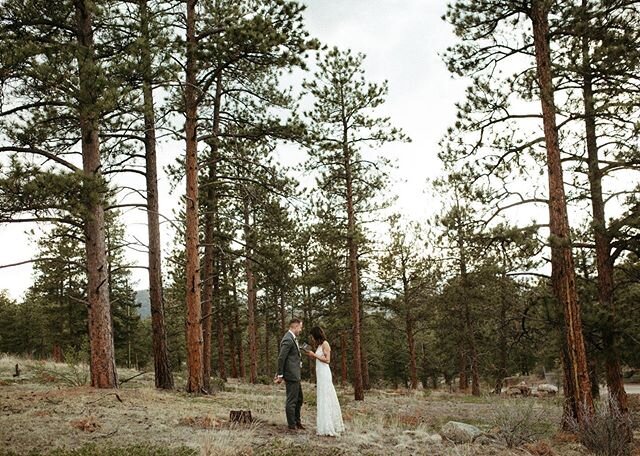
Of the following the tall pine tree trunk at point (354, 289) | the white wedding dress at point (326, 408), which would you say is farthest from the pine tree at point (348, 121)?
the white wedding dress at point (326, 408)

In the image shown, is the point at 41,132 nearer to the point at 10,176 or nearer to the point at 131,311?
the point at 10,176

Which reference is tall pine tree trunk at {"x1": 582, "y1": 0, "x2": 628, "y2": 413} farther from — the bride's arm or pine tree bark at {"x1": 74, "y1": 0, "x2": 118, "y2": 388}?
pine tree bark at {"x1": 74, "y1": 0, "x2": 118, "y2": 388}

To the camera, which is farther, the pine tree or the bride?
the pine tree

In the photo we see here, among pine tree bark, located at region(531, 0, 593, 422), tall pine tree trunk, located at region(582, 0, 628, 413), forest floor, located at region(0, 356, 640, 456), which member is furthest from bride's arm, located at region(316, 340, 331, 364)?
tall pine tree trunk, located at region(582, 0, 628, 413)

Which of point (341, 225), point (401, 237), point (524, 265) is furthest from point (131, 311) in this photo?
point (524, 265)

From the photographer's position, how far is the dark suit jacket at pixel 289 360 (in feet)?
29.6

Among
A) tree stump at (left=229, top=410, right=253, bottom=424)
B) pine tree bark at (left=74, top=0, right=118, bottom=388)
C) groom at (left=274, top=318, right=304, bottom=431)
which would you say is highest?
pine tree bark at (left=74, top=0, right=118, bottom=388)

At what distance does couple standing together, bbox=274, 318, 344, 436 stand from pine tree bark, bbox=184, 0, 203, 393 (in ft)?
14.9

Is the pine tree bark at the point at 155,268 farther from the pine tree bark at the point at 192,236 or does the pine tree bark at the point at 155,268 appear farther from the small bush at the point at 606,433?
the small bush at the point at 606,433

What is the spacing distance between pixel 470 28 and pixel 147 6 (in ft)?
25.4

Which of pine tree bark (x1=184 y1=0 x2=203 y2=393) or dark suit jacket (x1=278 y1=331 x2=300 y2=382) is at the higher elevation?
pine tree bark (x1=184 y1=0 x2=203 y2=393)

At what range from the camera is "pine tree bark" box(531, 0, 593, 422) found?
9992 millimetres

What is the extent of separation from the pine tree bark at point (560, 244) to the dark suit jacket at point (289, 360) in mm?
5230

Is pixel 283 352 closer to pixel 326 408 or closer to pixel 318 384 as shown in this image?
pixel 318 384
